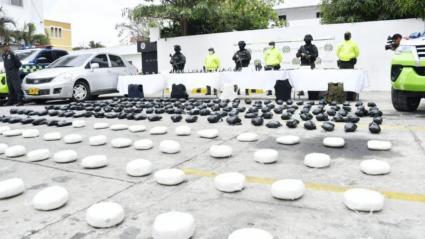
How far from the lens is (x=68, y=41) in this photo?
4962 cm

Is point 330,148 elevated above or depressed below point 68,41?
below

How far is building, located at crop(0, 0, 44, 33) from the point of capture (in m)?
29.5

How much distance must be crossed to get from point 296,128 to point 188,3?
13387 millimetres

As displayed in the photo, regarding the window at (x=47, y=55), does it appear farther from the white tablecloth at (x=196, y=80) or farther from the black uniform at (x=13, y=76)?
the white tablecloth at (x=196, y=80)

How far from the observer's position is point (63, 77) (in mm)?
10211

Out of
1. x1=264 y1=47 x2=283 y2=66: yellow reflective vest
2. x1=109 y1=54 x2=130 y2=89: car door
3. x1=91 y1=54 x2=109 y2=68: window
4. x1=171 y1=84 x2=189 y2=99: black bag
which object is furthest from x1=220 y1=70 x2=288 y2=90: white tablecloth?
x1=91 y1=54 x2=109 y2=68: window

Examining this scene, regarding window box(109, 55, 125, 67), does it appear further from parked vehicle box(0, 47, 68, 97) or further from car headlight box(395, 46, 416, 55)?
car headlight box(395, 46, 416, 55)

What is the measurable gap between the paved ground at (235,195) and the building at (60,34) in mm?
46367

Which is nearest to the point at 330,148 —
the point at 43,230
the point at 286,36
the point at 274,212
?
the point at 274,212

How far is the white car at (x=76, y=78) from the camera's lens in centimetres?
1010

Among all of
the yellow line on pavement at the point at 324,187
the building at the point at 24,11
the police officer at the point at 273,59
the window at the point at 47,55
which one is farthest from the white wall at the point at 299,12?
the yellow line on pavement at the point at 324,187

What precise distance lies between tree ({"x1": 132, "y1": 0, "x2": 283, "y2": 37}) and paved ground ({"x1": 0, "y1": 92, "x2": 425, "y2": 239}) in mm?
13224

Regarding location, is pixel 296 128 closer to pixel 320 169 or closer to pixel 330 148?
pixel 330 148

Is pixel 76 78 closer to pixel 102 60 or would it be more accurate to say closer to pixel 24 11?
pixel 102 60
